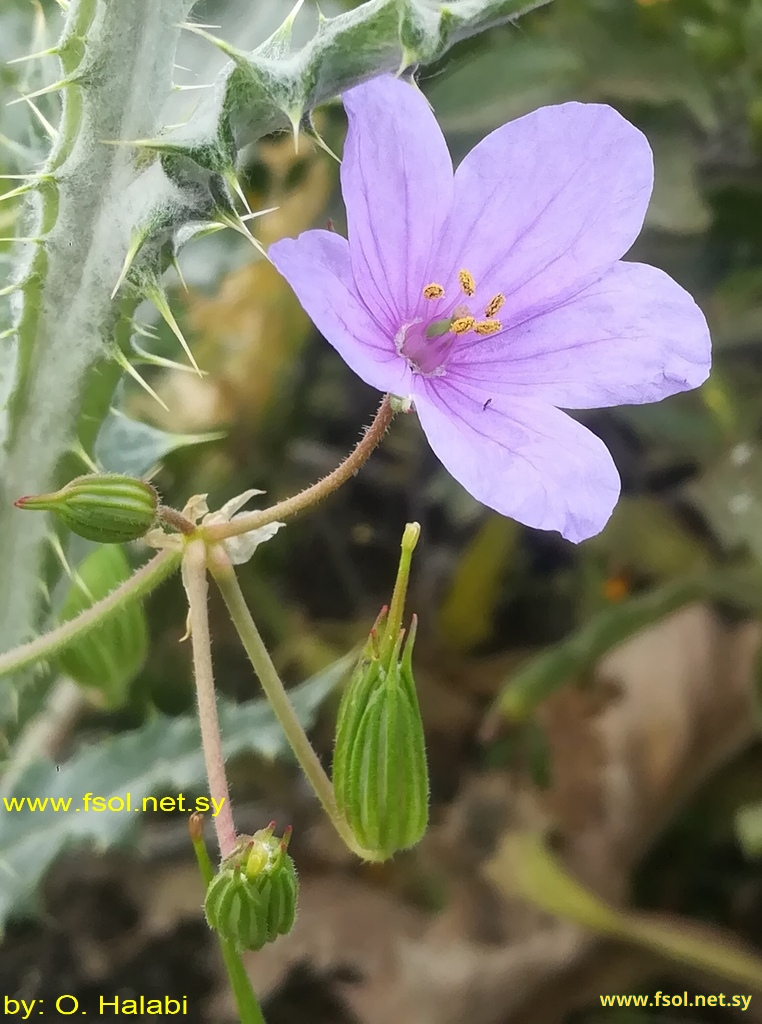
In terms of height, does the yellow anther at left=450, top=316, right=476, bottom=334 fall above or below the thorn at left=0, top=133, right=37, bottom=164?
below

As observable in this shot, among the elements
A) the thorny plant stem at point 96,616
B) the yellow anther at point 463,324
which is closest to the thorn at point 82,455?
the thorny plant stem at point 96,616

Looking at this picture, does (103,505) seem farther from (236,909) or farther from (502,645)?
(502,645)

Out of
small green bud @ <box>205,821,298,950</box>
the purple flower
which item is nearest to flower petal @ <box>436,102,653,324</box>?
the purple flower

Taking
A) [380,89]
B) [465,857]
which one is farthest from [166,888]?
[380,89]

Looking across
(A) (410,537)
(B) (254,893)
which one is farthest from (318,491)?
(B) (254,893)

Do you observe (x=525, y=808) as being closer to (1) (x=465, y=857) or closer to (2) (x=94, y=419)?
(1) (x=465, y=857)

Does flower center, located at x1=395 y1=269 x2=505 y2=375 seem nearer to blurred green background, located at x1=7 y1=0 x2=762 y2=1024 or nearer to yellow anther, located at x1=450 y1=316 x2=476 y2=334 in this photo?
yellow anther, located at x1=450 y1=316 x2=476 y2=334

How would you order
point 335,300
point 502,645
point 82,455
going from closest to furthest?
point 335,300, point 82,455, point 502,645
